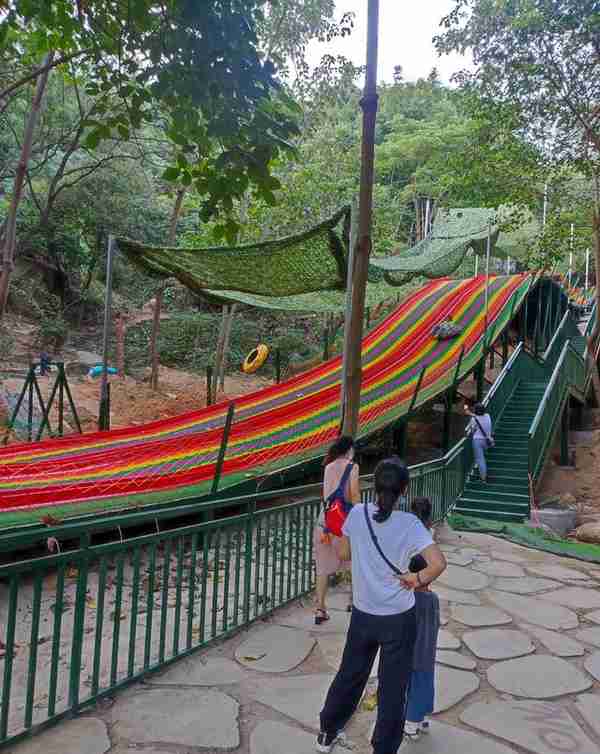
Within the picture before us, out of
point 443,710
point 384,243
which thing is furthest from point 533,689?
point 384,243

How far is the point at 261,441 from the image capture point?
25.1 ft

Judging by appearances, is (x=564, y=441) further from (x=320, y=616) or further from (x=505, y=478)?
(x=320, y=616)

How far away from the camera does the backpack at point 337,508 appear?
3.79 meters

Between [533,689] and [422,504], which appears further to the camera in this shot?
[533,689]

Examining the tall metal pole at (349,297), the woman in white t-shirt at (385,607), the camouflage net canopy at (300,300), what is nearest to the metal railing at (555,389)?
the camouflage net canopy at (300,300)

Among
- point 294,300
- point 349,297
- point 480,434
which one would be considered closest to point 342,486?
point 349,297

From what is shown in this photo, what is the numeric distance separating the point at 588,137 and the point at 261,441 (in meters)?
8.22

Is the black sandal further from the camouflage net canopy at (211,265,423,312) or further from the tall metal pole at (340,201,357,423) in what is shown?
the camouflage net canopy at (211,265,423,312)

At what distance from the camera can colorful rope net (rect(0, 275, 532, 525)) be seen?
18.1 ft

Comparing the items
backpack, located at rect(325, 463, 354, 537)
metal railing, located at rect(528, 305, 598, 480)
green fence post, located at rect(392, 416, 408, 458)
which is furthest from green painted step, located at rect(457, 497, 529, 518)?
backpack, located at rect(325, 463, 354, 537)

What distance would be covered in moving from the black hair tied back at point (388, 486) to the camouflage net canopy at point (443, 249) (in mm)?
7160

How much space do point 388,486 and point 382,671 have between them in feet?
2.28

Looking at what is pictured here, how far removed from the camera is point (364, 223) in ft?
15.8

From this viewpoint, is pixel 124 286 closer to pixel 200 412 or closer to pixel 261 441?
pixel 200 412
